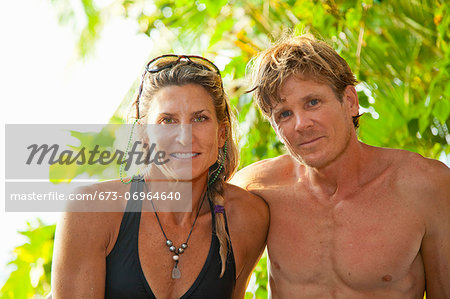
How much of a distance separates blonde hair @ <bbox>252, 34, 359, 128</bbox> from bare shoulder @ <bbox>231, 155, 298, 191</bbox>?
0.24 meters

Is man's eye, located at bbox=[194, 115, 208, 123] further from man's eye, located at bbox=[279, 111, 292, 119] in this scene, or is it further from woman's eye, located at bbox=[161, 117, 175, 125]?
man's eye, located at bbox=[279, 111, 292, 119]

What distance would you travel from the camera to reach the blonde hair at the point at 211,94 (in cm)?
161

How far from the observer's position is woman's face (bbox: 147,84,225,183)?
5.14 ft

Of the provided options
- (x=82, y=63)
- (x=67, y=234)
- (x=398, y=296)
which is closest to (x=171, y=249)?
(x=67, y=234)

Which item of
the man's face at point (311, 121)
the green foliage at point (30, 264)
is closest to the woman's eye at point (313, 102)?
the man's face at point (311, 121)

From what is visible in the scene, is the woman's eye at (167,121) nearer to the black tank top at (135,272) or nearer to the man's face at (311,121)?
the black tank top at (135,272)

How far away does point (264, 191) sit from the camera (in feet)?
6.15

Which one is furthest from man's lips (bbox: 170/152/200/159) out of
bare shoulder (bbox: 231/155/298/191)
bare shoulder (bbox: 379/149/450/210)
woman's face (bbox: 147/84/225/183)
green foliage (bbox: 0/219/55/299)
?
green foliage (bbox: 0/219/55/299)

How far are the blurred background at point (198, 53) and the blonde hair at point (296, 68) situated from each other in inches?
15.2

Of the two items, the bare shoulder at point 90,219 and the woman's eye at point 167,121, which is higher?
the woman's eye at point 167,121

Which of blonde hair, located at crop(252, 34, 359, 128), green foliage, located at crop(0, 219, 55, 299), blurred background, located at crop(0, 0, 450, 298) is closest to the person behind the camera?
blonde hair, located at crop(252, 34, 359, 128)

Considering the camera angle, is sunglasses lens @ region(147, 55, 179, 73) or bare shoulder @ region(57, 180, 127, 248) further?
sunglasses lens @ region(147, 55, 179, 73)

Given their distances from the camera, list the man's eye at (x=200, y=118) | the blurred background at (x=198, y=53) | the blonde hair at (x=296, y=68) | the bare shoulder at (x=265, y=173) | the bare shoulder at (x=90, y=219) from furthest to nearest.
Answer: the blurred background at (x=198, y=53), the bare shoulder at (x=265, y=173), the blonde hair at (x=296, y=68), the man's eye at (x=200, y=118), the bare shoulder at (x=90, y=219)

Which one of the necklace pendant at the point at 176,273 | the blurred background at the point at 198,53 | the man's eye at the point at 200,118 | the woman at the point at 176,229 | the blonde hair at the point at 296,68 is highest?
the blurred background at the point at 198,53
